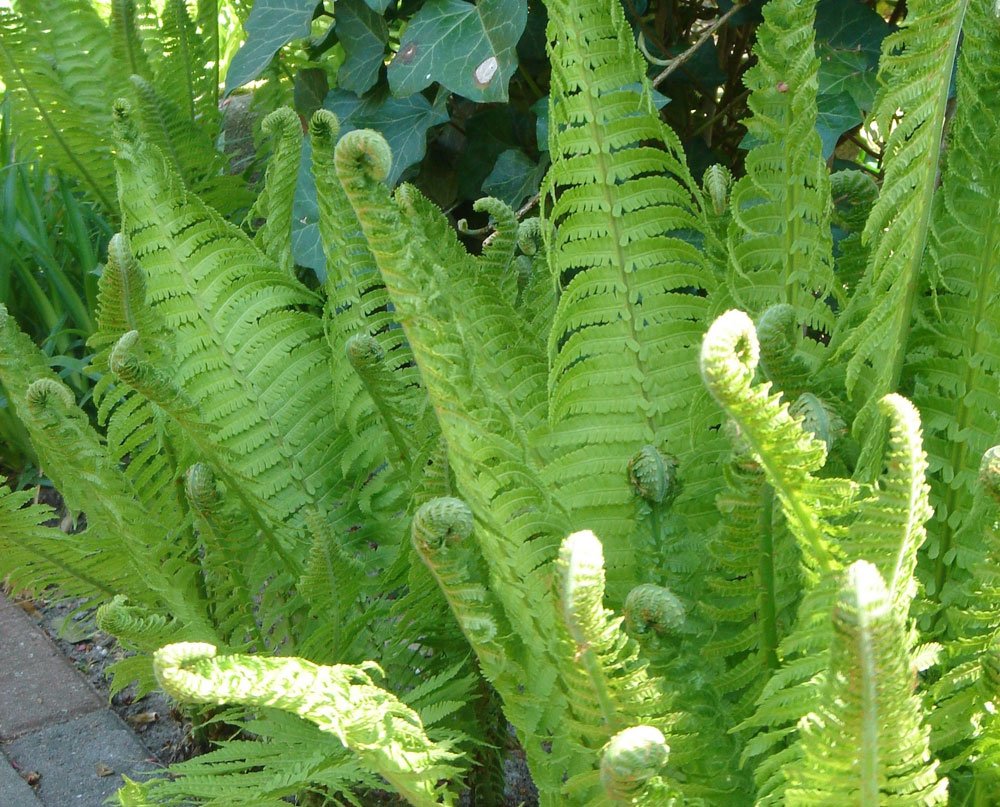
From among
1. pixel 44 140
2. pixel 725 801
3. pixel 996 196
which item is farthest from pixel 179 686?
pixel 44 140

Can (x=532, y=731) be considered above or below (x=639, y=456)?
below

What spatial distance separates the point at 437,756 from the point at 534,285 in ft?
2.19

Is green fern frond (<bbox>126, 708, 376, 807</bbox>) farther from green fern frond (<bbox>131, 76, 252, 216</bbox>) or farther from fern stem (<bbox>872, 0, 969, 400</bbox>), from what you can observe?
green fern frond (<bbox>131, 76, 252, 216</bbox>)

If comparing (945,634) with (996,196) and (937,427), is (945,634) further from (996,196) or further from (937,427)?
(996,196)

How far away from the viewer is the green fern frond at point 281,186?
135 cm

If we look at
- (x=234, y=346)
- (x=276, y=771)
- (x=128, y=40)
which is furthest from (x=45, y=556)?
(x=128, y=40)

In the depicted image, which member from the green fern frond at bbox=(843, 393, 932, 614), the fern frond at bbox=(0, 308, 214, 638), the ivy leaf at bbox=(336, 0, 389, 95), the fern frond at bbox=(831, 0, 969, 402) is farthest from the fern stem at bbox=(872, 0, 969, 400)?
the ivy leaf at bbox=(336, 0, 389, 95)

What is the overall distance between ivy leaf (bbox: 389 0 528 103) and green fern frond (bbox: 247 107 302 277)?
499 millimetres

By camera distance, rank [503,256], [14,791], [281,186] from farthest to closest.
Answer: [14,791] → [281,186] → [503,256]

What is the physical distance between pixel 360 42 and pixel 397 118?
161 millimetres

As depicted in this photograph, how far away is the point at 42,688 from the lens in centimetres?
193

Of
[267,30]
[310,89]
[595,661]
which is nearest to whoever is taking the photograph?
[595,661]

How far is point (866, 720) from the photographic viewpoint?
60cm

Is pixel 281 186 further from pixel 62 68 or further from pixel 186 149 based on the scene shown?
pixel 62 68
